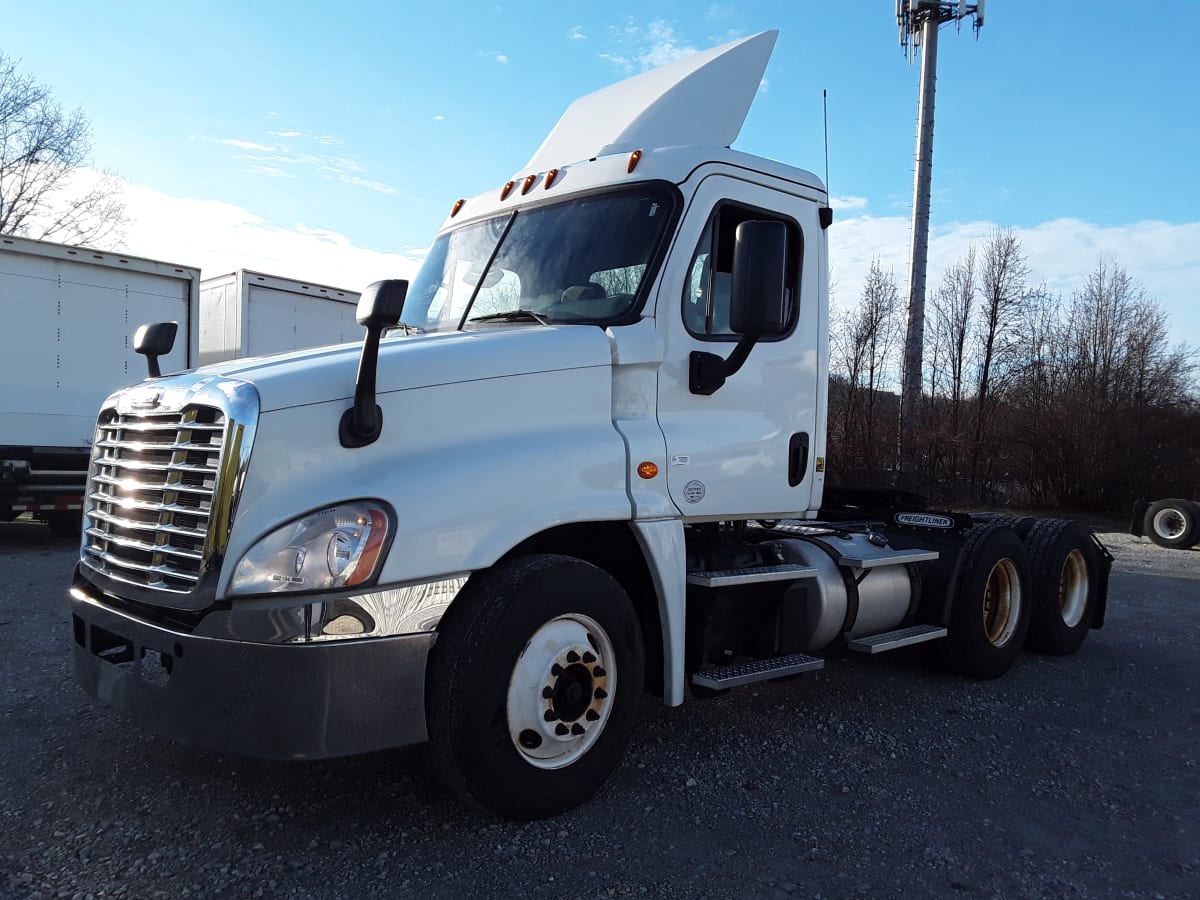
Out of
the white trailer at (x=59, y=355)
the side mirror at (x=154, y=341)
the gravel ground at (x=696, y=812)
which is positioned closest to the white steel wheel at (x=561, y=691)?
the gravel ground at (x=696, y=812)

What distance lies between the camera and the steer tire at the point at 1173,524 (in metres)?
15.3

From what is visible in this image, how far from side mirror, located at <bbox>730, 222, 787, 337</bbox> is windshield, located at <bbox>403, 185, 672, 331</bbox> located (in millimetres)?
465

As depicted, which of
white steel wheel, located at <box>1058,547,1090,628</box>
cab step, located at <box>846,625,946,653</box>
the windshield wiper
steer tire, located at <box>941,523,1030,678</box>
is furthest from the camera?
white steel wheel, located at <box>1058,547,1090,628</box>

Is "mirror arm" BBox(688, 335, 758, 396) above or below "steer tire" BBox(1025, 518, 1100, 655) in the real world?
Answer: above

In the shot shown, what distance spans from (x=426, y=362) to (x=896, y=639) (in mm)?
3350

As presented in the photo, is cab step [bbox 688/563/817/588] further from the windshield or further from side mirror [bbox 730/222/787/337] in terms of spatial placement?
the windshield

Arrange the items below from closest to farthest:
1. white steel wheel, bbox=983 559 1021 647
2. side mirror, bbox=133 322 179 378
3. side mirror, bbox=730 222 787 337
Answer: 1. side mirror, bbox=730 222 787 337
2. side mirror, bbox=133 322 179 378
3. white steel wheel, bbox=983 559 1021 647

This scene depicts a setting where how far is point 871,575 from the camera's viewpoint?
5.25 meters

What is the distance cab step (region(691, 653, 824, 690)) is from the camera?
4.02 m

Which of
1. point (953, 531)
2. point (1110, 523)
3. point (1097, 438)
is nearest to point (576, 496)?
point (953, 531)

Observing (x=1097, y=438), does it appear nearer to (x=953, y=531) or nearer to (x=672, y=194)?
(x=953, y=531)

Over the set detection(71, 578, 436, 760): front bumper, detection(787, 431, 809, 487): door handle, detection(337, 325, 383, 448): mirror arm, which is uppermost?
detection(337, 325, 383, 448): mirror arm

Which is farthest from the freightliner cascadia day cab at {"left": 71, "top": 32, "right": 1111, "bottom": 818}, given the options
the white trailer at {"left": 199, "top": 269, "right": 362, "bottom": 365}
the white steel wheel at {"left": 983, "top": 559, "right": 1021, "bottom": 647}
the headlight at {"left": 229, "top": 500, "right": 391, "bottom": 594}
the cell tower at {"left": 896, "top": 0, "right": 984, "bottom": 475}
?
the cell tower at {"left": 896, "top": 0, "right": 984, "bottom": 475}

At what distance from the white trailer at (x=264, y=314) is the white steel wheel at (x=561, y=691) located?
11145 mm
